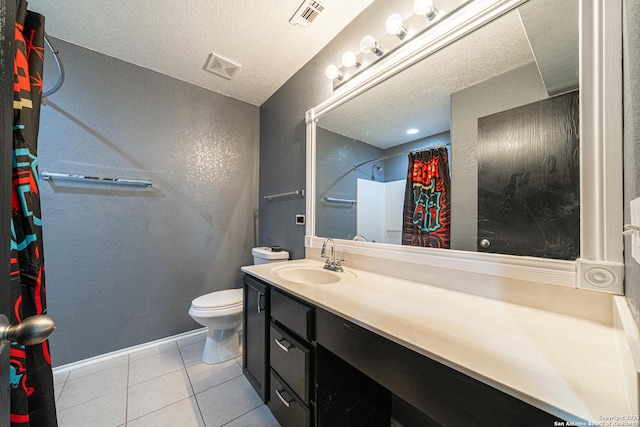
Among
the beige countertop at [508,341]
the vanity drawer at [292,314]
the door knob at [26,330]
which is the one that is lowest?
the vanity drawer at [292,314]

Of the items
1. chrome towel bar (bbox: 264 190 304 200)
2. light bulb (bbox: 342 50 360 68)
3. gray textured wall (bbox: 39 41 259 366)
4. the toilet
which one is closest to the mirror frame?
light bulb (bbox: 342 50 360 68)

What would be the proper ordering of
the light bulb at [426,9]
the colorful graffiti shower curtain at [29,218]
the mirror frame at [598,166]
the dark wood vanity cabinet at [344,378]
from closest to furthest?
the dark wood vanity cabinet at [344,378]
the mirror frame at [598,166]
the colorful graffiti shower curtain at [29,218]
the light bulb at [426,9]

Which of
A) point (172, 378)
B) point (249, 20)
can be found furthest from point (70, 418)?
point (249, 20)

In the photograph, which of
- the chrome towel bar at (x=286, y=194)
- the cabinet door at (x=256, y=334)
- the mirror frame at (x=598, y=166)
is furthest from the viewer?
the chrome towel bar at (x=286, y=194)

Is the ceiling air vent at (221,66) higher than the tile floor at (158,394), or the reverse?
the ceiling air vent at (221,66)

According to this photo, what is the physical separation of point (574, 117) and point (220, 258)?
2447 mm

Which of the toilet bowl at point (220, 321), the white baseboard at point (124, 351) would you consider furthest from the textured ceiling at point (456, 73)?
the white baseboard at point (124, 351)

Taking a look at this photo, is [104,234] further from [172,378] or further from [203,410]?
[203,410]

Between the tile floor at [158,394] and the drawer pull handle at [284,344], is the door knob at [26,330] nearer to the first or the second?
the drawer pull handle at [284,344]

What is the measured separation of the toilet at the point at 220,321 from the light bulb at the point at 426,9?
1.76m

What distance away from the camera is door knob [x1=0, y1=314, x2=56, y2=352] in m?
0.37

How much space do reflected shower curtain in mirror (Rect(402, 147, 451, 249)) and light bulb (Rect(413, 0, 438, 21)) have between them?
599 mm

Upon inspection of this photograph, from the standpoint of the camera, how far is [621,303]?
580mm

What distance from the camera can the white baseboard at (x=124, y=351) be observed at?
154cm
